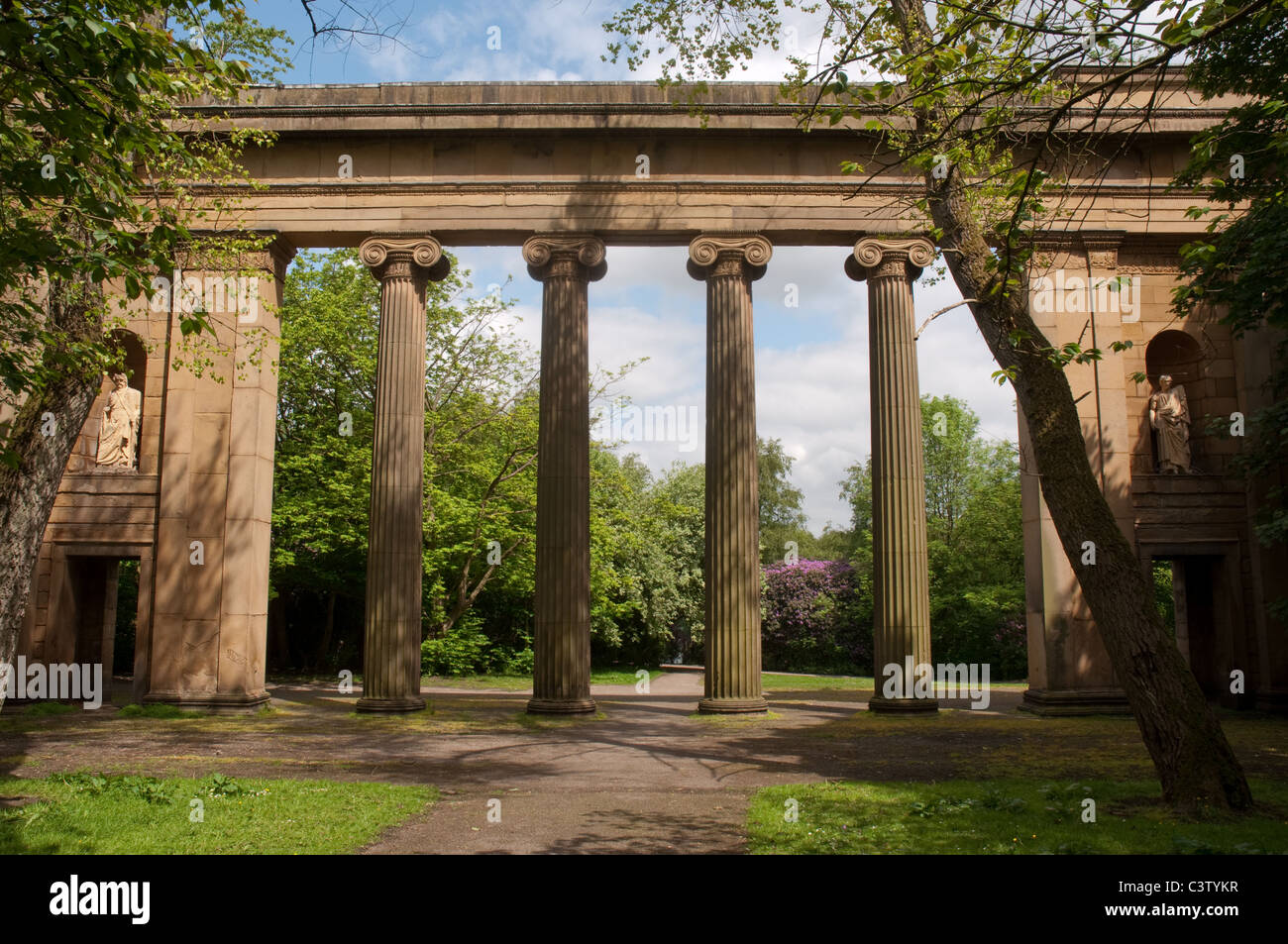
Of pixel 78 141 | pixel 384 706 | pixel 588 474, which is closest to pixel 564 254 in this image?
pixel 588 474

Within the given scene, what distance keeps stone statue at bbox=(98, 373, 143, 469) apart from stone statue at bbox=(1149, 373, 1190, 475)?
2320 centimetres

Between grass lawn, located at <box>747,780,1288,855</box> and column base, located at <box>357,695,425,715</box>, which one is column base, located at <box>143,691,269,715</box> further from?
grass lawn, located at <box>747,780,1288,855</box>

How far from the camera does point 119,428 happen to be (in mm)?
20891

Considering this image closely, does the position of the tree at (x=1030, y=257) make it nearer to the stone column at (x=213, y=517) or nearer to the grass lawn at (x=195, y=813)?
the grass lawn at (x=195, y=813)

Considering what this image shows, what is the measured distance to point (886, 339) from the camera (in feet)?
66.4

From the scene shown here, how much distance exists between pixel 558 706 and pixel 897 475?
845 centimetres

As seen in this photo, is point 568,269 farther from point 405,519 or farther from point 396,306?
point 405,519

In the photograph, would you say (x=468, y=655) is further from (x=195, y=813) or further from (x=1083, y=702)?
(x=195, y=813)

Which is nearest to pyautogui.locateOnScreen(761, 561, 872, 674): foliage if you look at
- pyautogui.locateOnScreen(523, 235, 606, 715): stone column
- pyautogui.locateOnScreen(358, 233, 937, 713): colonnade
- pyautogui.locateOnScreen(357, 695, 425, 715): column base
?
pyautogui.locateOnScreen(358, 233, 937, 713): colonnade

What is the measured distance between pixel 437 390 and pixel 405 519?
14.4 metres

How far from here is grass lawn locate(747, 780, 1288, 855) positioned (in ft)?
26.3

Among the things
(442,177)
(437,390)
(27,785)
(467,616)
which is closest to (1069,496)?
(27,785)

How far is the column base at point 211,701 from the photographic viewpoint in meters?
19.1

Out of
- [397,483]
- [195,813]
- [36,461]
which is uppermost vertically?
[397,483]
